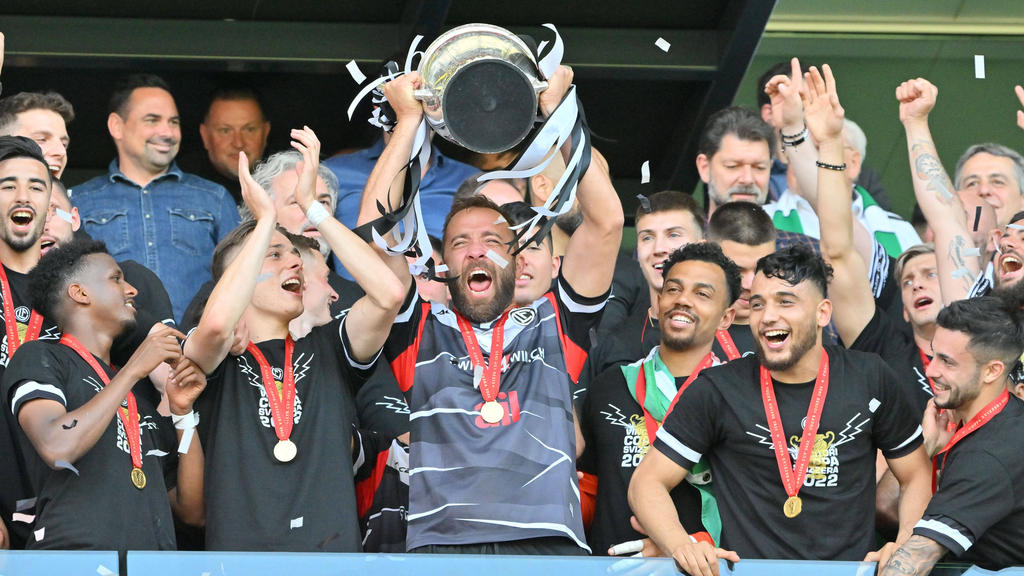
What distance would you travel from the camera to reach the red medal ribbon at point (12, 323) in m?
5.64

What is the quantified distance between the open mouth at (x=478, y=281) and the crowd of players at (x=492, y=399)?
2cm

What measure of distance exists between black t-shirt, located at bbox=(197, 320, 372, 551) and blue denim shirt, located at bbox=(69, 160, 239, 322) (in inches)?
65.0

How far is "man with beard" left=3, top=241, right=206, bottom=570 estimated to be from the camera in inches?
199

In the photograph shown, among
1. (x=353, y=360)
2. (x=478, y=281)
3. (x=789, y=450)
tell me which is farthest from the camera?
(x=478, y=281)

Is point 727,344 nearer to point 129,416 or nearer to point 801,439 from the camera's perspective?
point 801,439

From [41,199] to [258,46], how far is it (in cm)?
225

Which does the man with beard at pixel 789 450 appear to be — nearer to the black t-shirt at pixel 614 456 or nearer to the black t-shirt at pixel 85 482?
the black t-shirt at pixel 614 456

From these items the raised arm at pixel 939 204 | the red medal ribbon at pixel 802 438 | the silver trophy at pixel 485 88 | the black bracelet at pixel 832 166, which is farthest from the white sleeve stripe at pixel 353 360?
the raised arm at pixel 939 204

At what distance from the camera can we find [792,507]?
17.1ft

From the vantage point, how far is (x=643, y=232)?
6770mm

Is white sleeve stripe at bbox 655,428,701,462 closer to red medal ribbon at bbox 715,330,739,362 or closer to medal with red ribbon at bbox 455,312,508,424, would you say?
medal with red ribbon at bbox 455,312,508,424

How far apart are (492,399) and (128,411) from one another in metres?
1.16

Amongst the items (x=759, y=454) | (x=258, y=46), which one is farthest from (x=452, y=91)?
(x=258, y=46)

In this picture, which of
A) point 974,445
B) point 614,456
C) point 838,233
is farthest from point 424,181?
point 974,445
